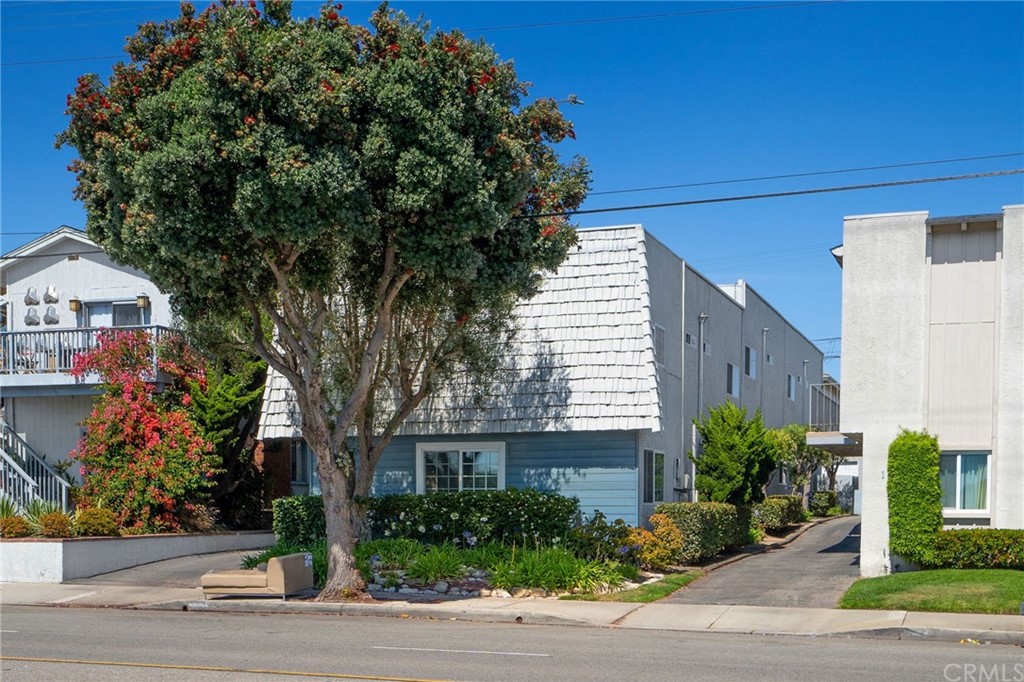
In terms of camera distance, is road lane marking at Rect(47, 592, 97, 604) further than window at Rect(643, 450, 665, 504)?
No

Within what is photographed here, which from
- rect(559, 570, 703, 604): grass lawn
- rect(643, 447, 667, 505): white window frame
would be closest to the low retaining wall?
rect(559, 570, 703, 604): grass lawn

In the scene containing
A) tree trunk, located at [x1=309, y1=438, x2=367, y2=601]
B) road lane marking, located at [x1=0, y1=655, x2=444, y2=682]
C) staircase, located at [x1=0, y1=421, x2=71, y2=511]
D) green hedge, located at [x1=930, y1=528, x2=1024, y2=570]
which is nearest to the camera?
road lane marking, located at [x1=0, y1=655, x2=444, y2=682]

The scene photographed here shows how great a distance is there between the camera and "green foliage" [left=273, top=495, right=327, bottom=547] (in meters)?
23.4

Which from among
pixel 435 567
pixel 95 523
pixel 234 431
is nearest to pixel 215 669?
pixel 435 567

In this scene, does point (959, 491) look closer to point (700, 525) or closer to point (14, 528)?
point (700, 525)

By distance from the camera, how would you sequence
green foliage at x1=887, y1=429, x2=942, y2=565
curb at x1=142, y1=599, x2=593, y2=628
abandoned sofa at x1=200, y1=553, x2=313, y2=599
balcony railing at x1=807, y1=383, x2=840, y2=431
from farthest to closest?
1. balcony railing at x1=807, y1=383, x2=840, y2=431
2. green foliage at x1=887, y1=429, x2=942, y2=565
3. abandoned sofa at x1=200, y1=553, x2=313, y2=599
4. curb at x1=142, y1=599, x2=593, y2=628

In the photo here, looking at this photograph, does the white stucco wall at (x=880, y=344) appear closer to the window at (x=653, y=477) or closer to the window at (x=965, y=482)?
the window at (x=965, y=482)

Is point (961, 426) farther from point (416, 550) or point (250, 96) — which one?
point (250, 96)

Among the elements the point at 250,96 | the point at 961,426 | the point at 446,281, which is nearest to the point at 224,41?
the point at 250,96

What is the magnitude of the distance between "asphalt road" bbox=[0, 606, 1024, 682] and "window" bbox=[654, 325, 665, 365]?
1011 centimetres

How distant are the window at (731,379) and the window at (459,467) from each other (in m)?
10.1

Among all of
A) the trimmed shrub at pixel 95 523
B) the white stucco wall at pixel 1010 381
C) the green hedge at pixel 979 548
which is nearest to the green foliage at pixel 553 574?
the green hedge at pixel 979 548

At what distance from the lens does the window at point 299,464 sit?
1188 inches

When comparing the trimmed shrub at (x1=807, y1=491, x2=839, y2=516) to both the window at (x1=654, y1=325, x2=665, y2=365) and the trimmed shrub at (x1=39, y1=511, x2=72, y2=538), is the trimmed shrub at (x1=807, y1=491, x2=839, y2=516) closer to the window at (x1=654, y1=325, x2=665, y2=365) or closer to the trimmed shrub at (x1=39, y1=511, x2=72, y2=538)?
the window at (x1=654, y1=325, x2=665, y2=365)
